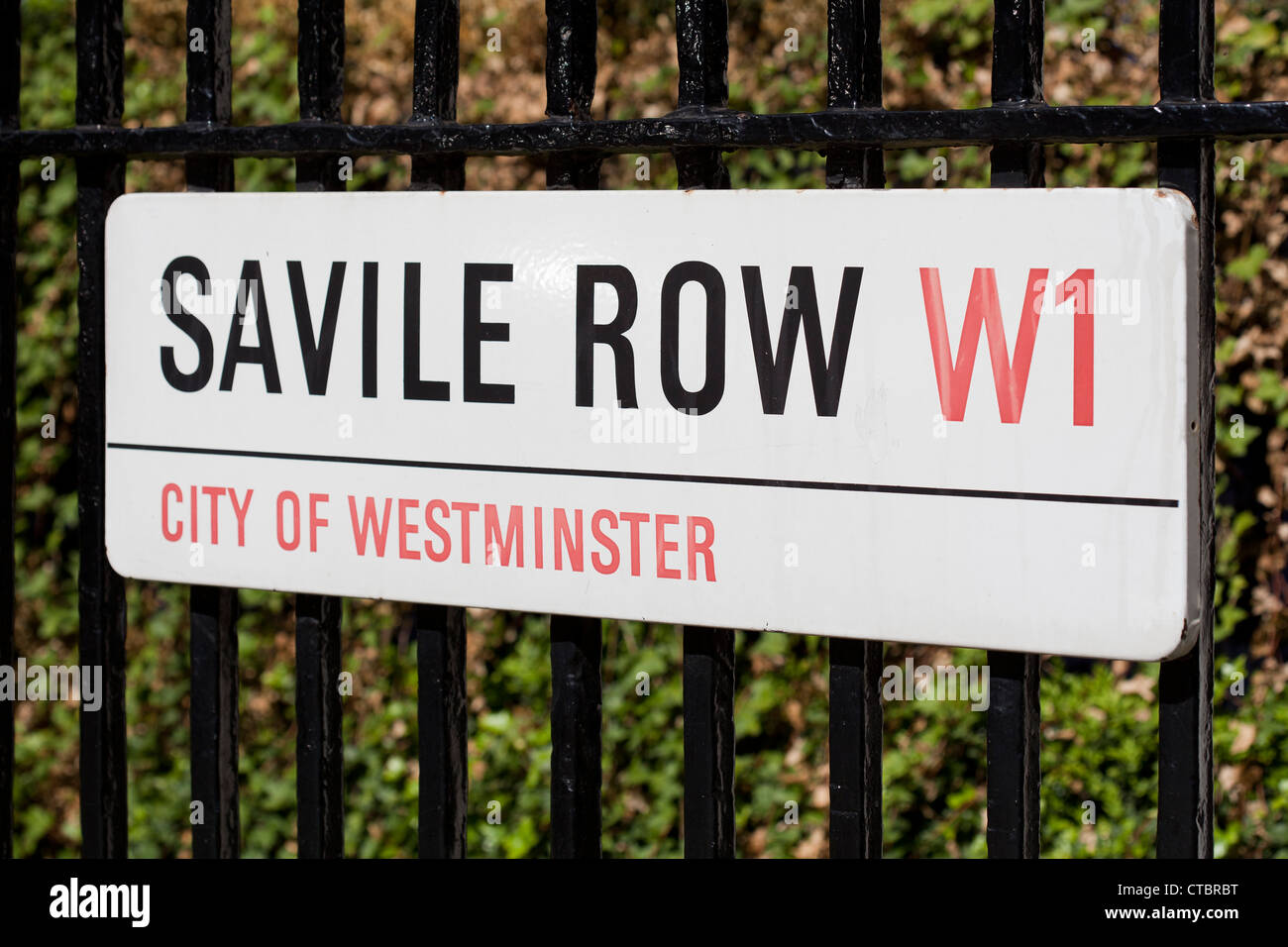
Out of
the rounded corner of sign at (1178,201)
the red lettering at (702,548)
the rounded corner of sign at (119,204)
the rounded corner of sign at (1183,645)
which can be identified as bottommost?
the rounded corner of sign at (1183,645)

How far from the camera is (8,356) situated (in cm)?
244

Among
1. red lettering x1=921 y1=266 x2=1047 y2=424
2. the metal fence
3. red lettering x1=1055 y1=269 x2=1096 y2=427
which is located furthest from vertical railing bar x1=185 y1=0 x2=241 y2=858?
red lettering x1=1055 y1=269 x2=1096 y2=427

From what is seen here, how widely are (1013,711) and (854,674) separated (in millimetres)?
225

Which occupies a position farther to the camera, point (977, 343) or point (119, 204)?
point (119, 204)

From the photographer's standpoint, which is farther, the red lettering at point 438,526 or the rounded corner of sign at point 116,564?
the rounded corner of sign at point 116,564

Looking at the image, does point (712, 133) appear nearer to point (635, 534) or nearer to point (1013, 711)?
point (635, 534)

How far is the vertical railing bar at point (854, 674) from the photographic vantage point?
1.90 metres

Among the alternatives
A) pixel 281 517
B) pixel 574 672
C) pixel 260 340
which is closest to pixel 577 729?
pixel 574 672

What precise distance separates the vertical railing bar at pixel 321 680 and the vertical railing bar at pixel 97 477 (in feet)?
1.19

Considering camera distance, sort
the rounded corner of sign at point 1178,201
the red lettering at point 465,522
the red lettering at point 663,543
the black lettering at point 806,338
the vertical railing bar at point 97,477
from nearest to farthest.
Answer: the rounded corner of sign at point 1178,201
the black lettering at point 806,338
the red lettering at point 663,543
the red lettering at point 465,522
the vertical railing bar at point 97,477

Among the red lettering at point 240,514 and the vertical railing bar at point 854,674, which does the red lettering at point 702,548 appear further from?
the red lettering at point 240,514

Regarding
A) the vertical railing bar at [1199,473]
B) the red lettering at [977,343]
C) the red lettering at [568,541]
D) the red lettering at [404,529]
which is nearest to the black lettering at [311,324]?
the red lettering at [404,529]

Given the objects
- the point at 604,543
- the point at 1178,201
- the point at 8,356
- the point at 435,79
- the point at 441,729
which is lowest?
the point at 441,729

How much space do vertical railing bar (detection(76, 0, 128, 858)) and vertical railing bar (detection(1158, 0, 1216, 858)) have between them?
1.68m
